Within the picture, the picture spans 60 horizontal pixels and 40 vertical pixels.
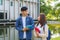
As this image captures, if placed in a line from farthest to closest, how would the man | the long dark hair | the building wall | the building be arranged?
the building wall → the building → the long dark hair → the man

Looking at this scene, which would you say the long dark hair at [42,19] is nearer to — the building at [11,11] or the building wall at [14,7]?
the building at [11,11]

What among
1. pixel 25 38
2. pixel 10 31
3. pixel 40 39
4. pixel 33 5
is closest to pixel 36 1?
pixel 33 5

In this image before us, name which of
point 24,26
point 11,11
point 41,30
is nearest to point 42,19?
point 41,30

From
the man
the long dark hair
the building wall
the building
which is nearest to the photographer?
the man

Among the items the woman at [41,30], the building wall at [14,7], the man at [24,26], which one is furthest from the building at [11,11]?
the man at [24,26]

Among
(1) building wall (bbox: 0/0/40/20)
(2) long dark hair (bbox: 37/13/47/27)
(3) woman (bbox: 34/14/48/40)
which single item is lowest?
(3) woman (bbox: 34/14/48/40)

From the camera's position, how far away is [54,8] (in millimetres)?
29422

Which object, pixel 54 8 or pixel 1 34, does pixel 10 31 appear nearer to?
pixel 1 34

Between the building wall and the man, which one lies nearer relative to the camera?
the man

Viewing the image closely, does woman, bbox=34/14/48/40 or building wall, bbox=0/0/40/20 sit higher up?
building wall, bbox=0/0/40/20

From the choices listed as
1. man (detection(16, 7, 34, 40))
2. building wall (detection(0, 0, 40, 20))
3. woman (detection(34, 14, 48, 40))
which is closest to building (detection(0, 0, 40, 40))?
building wall (detection(0, 0, 40, 20))

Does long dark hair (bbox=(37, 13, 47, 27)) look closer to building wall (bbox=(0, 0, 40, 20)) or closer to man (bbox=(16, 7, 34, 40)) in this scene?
man (bbox=(16, 7, 34, 40))

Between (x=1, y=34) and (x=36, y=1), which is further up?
(x=36, y=1)

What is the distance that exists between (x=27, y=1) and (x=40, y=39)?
5.21m
